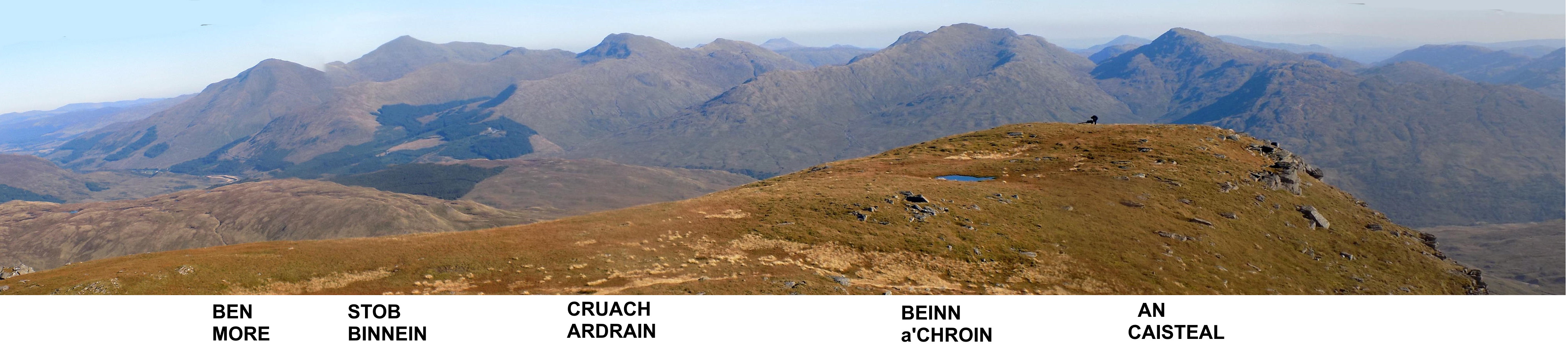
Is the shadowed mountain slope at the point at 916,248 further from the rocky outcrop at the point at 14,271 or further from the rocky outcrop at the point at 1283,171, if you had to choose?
the rocky outcrop at the point at 14,271

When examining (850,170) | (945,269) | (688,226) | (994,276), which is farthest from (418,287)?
(850,170)

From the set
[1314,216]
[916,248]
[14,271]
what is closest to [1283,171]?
[1314,216]

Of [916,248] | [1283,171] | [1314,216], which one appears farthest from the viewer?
[1283,171]

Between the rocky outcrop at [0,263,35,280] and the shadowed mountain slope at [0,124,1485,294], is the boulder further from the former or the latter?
the rocky outcrop at [0,263,35,280]

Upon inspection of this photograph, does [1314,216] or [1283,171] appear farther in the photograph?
[1283,171]

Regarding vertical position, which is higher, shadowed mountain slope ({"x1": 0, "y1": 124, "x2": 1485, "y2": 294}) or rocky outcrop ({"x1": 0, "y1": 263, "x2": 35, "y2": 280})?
rocky outcrop ({"x1": 0, "y1": 263, "x2": 35, "y2": 280})

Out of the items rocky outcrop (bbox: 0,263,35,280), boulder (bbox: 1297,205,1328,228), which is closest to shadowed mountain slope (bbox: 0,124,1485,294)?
boulder (bbox: 1297,205,1328,228)

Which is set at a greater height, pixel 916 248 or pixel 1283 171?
pixel 916 248

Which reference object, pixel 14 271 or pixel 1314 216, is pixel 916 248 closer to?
pixel 1314 216

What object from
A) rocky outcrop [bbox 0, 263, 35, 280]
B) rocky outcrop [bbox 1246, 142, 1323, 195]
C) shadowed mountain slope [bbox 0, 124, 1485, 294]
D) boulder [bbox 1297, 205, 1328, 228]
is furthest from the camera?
rocky outcrop [bbox 1246, 142, 1323, 195]
